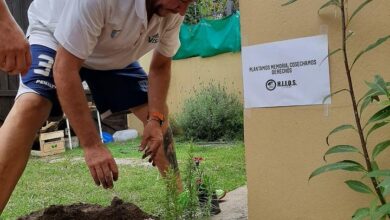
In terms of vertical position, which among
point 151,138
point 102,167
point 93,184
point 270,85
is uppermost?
point 270,85

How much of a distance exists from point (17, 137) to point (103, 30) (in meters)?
0.68

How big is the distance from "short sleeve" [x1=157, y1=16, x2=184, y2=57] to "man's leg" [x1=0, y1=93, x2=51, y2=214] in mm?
792

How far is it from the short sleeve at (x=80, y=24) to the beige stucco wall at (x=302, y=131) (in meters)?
0.68

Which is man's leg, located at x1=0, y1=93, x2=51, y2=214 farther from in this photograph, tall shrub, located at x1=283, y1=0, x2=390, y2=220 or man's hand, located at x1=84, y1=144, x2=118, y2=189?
tall shrub, located at x1=283, y1=0, x2=390, y2=220

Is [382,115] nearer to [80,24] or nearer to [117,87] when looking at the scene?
[80,24]

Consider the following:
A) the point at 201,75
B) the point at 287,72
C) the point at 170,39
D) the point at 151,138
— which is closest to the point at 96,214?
the point at 151,138

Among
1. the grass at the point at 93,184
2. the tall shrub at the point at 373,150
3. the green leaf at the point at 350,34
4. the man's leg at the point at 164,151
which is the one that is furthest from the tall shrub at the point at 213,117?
the tall shrub at the point at 373,150

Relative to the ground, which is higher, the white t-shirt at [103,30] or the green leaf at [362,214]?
the white t-shirt at [103,30]

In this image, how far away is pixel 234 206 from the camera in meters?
3.00

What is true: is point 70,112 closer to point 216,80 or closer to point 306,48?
point 306,48

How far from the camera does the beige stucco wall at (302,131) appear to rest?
72.2 inches

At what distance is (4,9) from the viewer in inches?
72.0

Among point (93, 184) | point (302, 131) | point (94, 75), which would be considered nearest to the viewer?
point (302, 131)

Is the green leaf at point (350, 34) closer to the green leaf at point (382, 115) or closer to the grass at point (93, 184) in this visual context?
the green leaf at point (382, 115)
